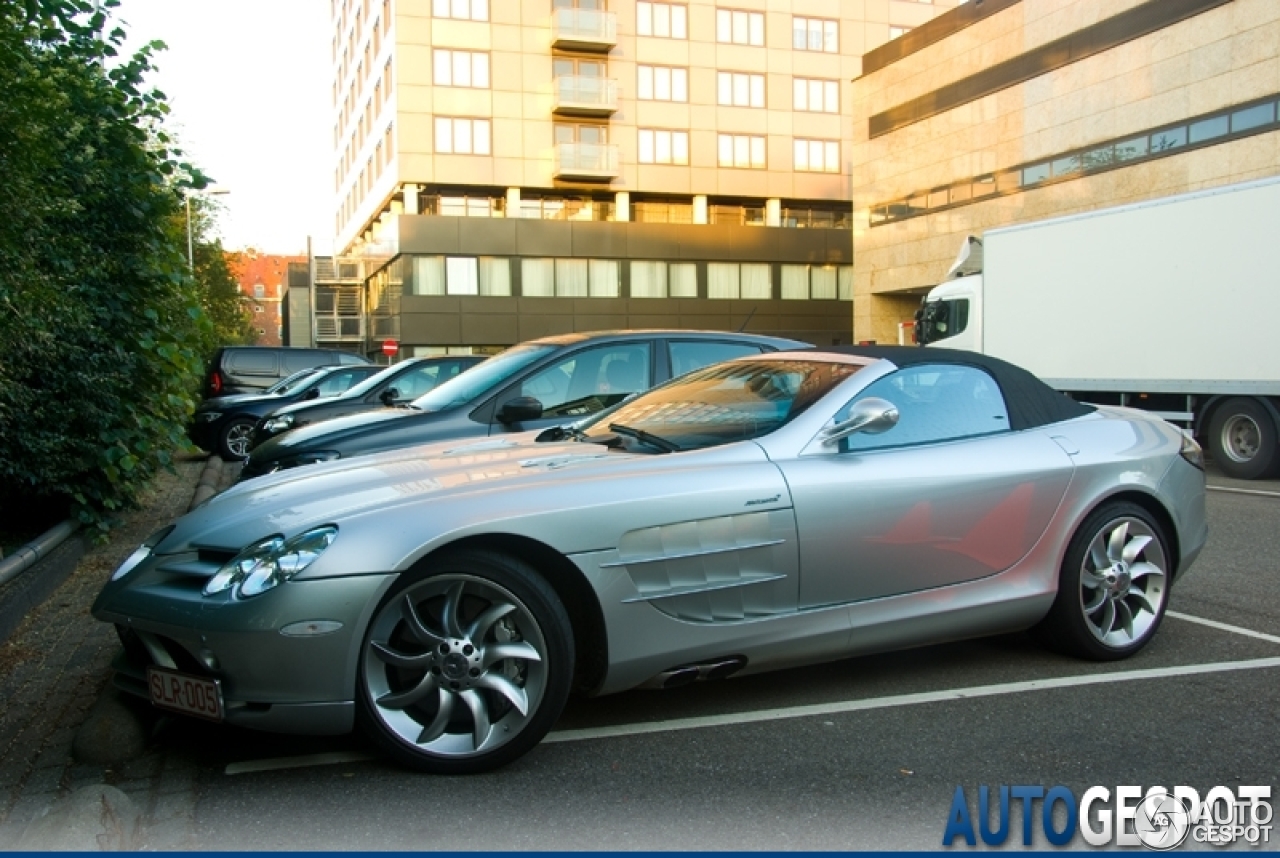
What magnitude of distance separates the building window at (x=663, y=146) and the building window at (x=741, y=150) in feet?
5.68

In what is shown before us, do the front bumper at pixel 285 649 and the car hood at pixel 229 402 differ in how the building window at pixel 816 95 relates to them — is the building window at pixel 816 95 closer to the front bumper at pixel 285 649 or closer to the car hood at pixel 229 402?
the car hood at pixel 229 402

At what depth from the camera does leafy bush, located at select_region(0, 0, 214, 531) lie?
7.53 meters

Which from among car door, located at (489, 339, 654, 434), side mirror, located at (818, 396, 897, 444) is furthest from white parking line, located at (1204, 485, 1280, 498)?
side mirror, located at (818, 396, 897, 444)

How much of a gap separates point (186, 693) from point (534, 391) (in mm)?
4125

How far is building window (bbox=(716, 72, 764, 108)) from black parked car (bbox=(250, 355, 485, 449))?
43771 millimetres

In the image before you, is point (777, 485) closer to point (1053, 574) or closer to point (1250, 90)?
point (1053, 574)

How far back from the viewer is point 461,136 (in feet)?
162

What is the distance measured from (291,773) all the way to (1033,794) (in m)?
2.42

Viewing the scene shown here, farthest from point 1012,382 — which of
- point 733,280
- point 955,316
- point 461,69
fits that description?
point 733,280

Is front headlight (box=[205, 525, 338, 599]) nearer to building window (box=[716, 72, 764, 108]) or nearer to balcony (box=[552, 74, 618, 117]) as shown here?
balcony (box=[552, 74, 618, 117])

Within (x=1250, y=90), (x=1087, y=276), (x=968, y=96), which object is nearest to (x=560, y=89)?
(x=968, y=96)

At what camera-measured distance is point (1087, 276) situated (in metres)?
15.8

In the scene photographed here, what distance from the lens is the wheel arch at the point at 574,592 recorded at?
3.81 metres

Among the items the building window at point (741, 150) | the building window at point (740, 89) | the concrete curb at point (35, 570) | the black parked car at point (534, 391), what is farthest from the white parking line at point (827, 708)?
the building window at point (740, 89)
